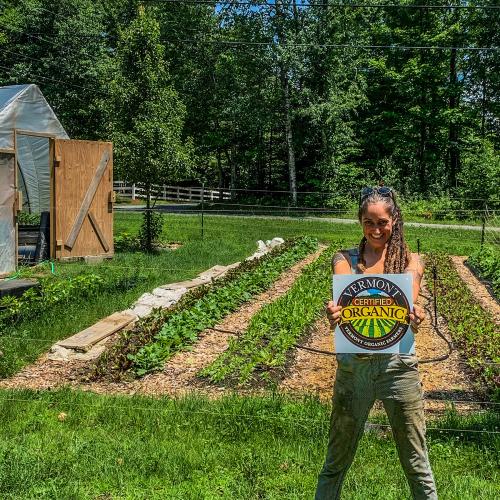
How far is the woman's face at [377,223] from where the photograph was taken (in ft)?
9.53

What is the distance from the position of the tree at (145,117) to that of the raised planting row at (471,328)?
6583 millimetres

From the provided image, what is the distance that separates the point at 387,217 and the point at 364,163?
2919 centimetres

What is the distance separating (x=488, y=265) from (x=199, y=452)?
30.6 feet

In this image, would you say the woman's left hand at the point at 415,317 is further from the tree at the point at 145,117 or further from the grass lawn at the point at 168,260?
the tree at the point at 145,117

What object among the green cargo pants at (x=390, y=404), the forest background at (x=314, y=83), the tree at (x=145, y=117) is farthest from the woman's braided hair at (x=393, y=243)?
the forest background at (x=314, y=83)

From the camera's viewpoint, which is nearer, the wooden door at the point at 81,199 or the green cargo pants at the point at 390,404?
the green cargo pants at the point at 390,404

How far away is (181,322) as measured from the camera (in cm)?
726

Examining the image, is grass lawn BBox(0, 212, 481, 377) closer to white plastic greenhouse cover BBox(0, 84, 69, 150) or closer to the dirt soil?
the dirt soil

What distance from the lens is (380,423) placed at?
173 inches

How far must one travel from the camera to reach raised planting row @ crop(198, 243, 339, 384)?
5.77m

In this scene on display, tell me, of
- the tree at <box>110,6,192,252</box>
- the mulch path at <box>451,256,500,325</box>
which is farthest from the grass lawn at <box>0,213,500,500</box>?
the tree at <box>110,6,192,252</box>

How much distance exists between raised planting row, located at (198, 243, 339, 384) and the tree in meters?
5.59

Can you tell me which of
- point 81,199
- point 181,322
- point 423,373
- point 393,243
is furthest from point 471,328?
point 81,199

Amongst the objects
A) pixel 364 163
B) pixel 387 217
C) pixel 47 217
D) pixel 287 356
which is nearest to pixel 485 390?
pixel 287 356
